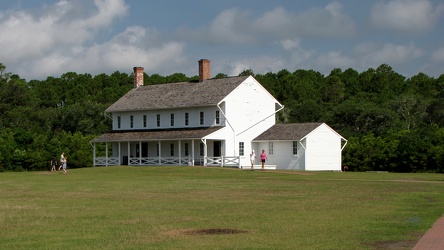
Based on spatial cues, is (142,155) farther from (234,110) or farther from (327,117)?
(327,117)

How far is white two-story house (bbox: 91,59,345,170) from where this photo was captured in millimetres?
62625

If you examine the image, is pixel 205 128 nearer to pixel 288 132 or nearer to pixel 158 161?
pixel 158 161

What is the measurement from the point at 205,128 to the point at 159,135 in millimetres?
4336

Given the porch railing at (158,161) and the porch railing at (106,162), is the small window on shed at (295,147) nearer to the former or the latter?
the porch railing at (158,161)

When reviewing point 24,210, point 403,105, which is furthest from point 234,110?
point 24,210

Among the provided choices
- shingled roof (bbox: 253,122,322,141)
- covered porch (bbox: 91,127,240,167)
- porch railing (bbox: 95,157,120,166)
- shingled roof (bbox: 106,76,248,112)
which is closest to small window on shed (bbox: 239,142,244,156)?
shingled roof (bbox: 253,122,322,141)

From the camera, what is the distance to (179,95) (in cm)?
6825

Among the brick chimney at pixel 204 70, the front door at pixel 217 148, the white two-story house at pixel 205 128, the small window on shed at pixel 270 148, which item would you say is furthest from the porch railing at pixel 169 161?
the brick chimney at pixel 204 70

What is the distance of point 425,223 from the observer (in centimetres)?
1938

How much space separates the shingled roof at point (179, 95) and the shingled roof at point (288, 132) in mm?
4884

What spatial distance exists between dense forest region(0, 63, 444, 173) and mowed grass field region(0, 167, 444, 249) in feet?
96.3

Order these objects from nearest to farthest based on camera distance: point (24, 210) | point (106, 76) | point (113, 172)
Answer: point (24, 210), point (113, 172), point (106, 76)

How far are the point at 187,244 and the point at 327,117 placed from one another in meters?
70.6

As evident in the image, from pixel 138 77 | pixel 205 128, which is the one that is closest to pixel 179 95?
pixel 205 128
